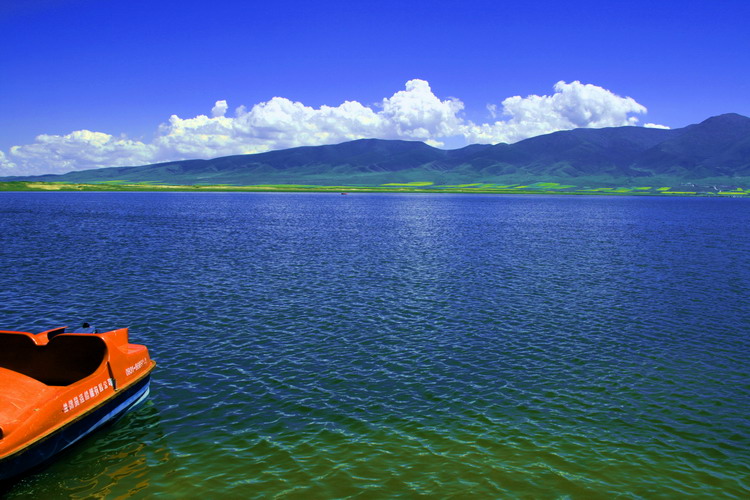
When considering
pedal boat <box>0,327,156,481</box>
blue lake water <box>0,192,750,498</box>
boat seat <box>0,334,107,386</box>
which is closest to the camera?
pedal boat <box>0,327,156,481</box>

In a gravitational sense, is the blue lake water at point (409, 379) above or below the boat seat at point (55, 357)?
below

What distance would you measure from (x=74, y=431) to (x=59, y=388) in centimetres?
161

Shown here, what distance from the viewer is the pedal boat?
15.9m

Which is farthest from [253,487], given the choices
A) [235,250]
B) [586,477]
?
[235,250]

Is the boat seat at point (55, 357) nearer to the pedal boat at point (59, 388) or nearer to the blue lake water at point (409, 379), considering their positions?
the pedal boat at point (59, 388)

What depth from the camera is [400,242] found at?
8081cm

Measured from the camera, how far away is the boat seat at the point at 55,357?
19.8 metres

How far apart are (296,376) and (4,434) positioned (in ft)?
38.8

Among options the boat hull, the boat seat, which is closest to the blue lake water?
the boat hull

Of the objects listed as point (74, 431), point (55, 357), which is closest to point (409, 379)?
point (74, 431)

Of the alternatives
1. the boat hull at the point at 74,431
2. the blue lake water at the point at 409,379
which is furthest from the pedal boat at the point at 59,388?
the blue lake water at the point at 409,379

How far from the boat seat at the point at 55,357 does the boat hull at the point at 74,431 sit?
1685 millimetres

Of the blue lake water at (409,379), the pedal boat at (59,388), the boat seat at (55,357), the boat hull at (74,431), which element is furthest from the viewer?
the boat seat at (55,357)

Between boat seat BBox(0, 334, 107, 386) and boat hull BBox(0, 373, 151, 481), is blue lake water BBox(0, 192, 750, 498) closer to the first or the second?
boat hull BBox(0, 373, 151, 481)
